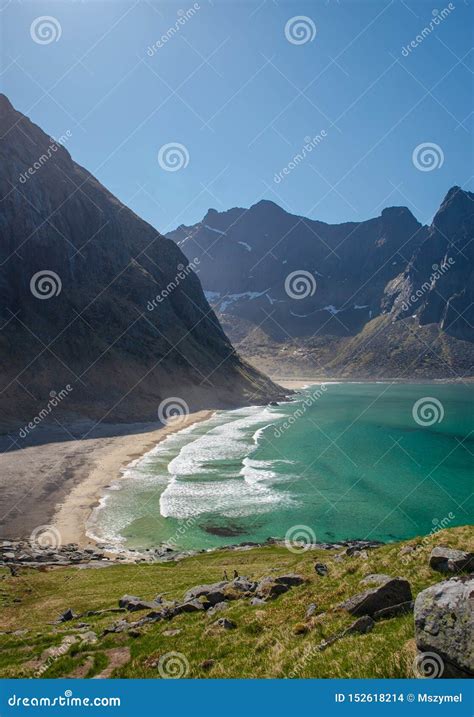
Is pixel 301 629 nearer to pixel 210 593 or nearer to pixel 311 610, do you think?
pixel 311 610

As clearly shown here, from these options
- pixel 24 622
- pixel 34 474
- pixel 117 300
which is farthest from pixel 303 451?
pixel 117 300

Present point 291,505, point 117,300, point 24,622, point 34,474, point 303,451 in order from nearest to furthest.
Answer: point 24,622 < point 291,505 < point 34,474 < point 303,451 < point 117,300

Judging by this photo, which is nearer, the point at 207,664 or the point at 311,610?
→ the point at 207,664

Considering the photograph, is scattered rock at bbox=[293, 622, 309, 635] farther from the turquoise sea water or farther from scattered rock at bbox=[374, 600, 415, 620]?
the turquoise sea water

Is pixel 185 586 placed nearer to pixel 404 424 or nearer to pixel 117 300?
pixel 404 424

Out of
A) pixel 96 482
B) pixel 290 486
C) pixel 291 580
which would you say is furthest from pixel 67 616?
pixel 290 486

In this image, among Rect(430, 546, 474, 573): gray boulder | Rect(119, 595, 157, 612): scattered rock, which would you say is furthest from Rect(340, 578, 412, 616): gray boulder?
Rect(119, 595, 157, 612): scattered rock
